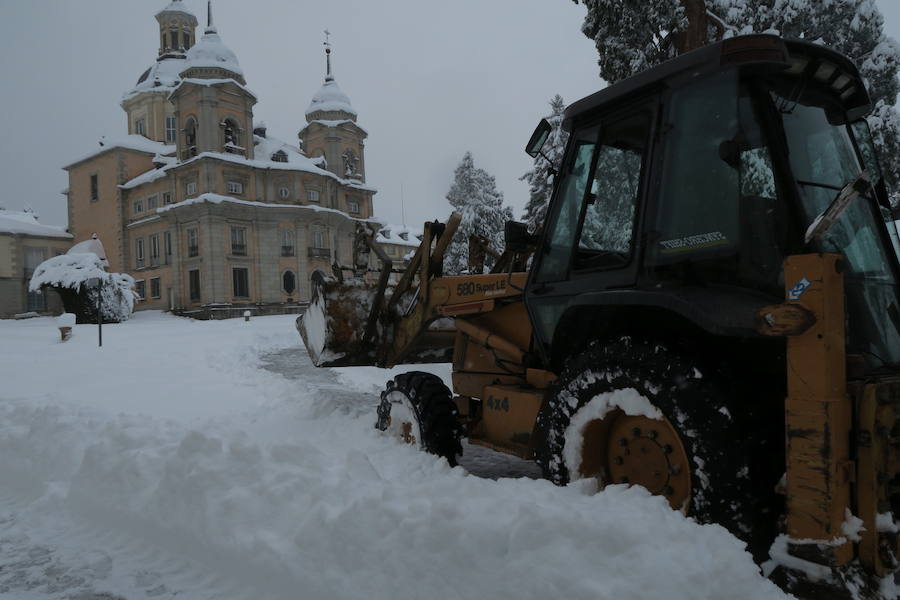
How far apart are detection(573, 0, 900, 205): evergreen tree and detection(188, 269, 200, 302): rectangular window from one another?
39.4 m

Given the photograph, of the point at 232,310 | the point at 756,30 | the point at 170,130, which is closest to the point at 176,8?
the point at 170,130

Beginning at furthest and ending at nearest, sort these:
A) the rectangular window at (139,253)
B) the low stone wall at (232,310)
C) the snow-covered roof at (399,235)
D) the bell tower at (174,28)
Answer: the snow-covered roof at (399,235) → the bell tower at (174,28) → the rectangular window at (139,253) → the low stone wall at (232,310)

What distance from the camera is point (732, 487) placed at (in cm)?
286

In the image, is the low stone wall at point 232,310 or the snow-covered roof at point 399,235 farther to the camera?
the snow-covered roof at point 399,235

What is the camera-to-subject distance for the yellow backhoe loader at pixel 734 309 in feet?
8.82

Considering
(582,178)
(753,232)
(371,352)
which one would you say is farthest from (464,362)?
(753,232)

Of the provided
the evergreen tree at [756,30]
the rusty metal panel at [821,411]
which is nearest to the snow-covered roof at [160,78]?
the evergreen tree at [756,30]

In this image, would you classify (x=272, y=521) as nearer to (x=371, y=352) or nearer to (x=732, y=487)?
(x=732, y=487)

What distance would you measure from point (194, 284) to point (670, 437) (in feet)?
158

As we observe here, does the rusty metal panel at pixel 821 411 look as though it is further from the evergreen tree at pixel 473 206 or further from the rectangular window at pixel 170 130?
A: the rectangular window at pixel 170 130

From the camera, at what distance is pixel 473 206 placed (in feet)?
130

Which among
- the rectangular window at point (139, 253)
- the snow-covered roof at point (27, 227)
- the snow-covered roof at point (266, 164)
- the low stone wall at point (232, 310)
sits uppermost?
the snow-covered roof at point (266, 164)

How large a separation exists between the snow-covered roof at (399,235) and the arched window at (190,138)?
27353mm

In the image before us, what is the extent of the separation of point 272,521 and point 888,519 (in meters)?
3.17
